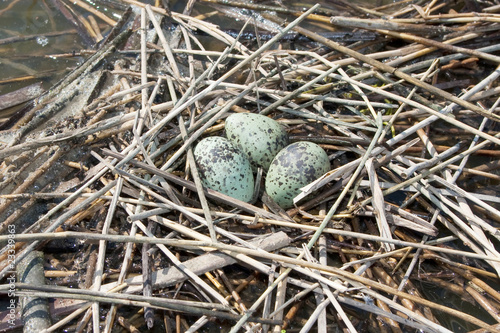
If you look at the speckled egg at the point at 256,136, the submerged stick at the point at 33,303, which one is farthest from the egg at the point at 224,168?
the submerged stick at the point at 33,303

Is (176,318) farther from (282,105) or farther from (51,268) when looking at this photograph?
(282,105)

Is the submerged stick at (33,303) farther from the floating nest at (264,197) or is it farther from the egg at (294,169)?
the egg at (294,169)

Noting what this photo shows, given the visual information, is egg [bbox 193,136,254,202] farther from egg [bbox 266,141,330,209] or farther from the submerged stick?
the submerged stick

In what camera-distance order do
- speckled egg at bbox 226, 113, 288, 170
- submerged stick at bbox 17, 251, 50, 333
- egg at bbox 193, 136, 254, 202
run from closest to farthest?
1. submerged stick at bbox 17, 251, 50, 333
2. egg at bbox 193, 136, 254, 202
3. speckled egg at bbox 226, 113, 288, 170

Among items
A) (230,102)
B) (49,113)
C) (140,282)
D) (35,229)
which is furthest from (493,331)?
(49,113)

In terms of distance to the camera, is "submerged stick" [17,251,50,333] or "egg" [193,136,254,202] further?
"egg" [193,136,254,202]

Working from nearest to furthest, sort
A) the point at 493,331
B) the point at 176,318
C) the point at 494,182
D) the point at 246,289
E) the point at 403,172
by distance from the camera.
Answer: the point at 493,331
the point at 176,318
the point at 246,289
the point at 403,172
the point at 494,182

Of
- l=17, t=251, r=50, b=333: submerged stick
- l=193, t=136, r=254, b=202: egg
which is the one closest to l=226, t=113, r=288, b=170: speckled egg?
l=193, t=136, r=254, b=202: egg
